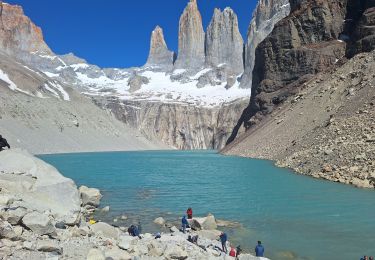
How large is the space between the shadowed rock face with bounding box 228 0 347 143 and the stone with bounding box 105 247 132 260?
8451 cm

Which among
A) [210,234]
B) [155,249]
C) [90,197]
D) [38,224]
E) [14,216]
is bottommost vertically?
[210,234]

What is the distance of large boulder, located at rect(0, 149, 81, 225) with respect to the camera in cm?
1997

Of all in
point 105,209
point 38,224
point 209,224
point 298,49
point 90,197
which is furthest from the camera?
point 298,49

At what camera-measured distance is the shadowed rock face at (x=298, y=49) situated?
9662 cm

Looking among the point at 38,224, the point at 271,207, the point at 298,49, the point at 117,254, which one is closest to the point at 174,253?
the point at 117,254

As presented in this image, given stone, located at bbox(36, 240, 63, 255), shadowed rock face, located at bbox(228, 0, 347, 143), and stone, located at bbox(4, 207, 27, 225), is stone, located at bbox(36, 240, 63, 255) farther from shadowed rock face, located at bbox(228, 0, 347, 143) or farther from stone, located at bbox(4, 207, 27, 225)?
shadowed rock face, located at bbox(228, 0, 347, 143)

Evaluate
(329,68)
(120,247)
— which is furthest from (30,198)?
(329,68)

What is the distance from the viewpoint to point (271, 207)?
28516 mm

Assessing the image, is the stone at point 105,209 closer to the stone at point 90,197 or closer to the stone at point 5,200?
the stone at point 90,197

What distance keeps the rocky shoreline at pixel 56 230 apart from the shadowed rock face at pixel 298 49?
255 ft

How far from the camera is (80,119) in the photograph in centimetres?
12812

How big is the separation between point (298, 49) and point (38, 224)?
93327 mm

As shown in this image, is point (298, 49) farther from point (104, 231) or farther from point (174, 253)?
point (174, 253)

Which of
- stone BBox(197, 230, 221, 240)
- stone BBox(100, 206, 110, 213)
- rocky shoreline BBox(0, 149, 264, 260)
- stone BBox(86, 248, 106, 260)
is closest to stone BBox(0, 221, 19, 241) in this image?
rocky shoreline BBox(0, 149, 264, 260)
